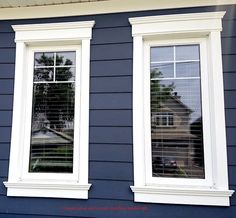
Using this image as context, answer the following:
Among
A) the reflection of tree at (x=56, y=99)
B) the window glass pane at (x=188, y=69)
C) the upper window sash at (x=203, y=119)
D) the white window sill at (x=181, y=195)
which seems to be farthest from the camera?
the reflection of tree at (x=56, y=99)

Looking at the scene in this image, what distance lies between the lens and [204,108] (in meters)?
2.24

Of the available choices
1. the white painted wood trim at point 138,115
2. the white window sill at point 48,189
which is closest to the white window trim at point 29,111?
the white window sill at point 48,189

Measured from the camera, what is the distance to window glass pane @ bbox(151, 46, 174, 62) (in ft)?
7.74

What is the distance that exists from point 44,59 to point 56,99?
1.39 feet

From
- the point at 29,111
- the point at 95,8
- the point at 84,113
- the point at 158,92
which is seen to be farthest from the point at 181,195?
the point at 95,8

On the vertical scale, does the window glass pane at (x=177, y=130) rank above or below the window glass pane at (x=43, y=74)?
below

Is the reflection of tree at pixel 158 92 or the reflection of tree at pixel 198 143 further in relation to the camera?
the reflection of tree at pixel 158 92

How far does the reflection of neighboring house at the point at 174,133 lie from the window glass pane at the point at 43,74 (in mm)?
1071

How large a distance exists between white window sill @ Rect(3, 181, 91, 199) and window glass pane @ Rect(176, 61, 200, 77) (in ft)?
4.27

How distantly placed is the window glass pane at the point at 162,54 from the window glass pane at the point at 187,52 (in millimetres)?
56

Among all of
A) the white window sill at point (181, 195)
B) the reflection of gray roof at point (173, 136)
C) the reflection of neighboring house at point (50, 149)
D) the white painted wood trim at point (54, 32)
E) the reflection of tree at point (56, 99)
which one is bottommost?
the white window sill at point (181, 195)

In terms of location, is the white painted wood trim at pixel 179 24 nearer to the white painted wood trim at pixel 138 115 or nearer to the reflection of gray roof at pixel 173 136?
the white painted wood trim at pixel 138 115

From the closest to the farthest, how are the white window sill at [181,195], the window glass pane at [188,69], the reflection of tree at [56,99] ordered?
the white window sill at [181,195] → the window glass pane at [188,69] → the reflection of tree at [56,99]

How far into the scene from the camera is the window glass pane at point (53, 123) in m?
2.38
